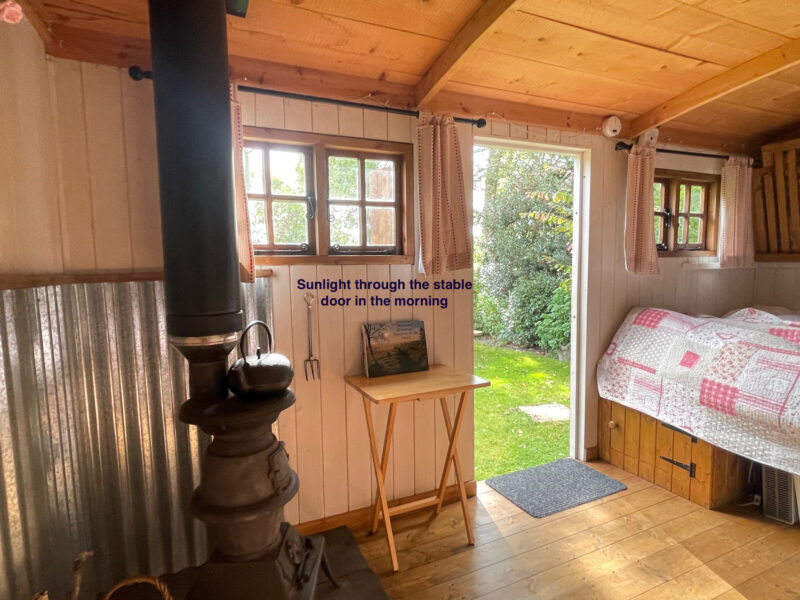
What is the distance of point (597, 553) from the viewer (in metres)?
1.97

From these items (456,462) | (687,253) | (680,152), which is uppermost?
(680,152)

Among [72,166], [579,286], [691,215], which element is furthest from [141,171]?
[691,215]

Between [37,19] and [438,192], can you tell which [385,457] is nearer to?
[438,192]

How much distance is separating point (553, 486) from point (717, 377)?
1093 millimetres

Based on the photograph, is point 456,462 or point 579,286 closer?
point 456,462

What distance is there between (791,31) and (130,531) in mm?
3528

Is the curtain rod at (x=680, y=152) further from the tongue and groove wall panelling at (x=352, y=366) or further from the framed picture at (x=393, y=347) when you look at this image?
the framed picture at (x=393, y=347)

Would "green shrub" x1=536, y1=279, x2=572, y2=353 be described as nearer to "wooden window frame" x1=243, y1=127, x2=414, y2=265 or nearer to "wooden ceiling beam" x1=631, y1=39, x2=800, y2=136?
"wooden ceiling beam" x1=631, y1=39, x2=800, y2=136

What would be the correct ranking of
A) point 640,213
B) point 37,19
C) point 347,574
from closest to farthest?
point 37,19 → point 347,574 → point 640,213

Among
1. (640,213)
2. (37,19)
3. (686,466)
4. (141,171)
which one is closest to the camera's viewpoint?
(37,19)

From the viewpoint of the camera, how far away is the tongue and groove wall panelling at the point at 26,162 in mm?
1213

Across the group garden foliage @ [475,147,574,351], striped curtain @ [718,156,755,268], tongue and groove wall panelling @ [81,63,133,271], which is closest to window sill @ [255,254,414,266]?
tongue and groove wall panelling @ [81,63,133,271]

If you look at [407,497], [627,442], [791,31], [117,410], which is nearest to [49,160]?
[117,410]

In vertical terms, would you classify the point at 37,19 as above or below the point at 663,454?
above
